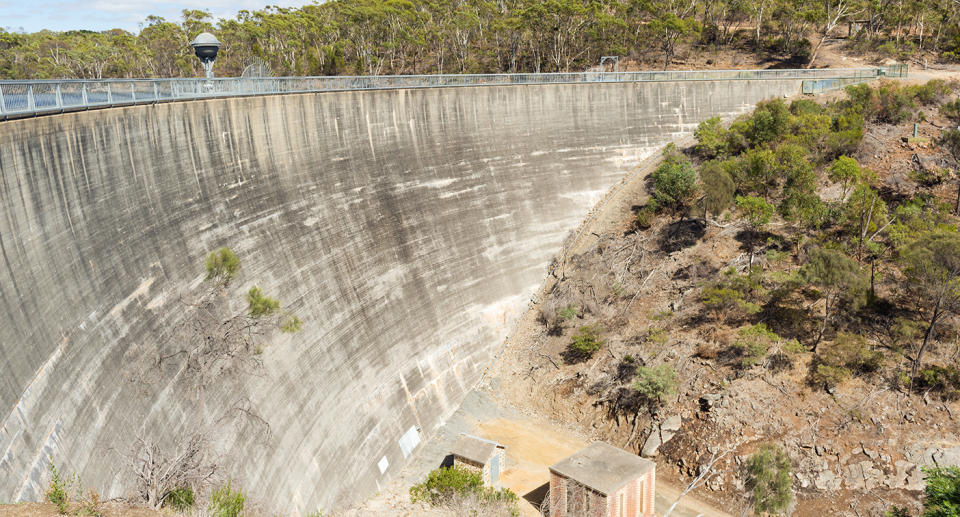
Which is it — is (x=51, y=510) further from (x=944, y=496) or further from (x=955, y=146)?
(x=955, y=146)


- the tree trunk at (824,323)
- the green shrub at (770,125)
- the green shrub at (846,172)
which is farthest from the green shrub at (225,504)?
the green shrub at (770,125)

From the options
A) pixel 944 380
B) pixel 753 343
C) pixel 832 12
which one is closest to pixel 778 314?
pixel 753 343

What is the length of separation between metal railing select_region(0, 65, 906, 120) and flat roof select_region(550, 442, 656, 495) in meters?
18.9

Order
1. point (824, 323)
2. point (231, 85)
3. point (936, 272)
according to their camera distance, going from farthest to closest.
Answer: point (824, 323)
point (936, 272)
point (231, 85)

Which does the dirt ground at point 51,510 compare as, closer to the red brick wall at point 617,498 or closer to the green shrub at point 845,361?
the red brick wall at point 617,498

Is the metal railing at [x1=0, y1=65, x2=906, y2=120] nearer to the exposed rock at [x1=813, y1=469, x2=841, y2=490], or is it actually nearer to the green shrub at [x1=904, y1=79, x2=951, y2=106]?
the green shrub at [x1=904, y1=79, x2=951, y2=106]

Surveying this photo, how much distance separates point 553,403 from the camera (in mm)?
33125

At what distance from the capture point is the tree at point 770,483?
24.9 meters

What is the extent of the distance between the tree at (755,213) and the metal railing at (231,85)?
40.9 feet

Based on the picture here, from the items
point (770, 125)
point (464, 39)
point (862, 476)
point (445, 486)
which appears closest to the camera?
point (445, 486)

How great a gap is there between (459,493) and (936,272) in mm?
20401

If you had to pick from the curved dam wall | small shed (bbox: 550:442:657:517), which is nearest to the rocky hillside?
small shed (bbox: 550:442:657:517)

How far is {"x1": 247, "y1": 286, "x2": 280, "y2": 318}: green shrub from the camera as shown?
25.2 m

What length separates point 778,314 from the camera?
105 feet
